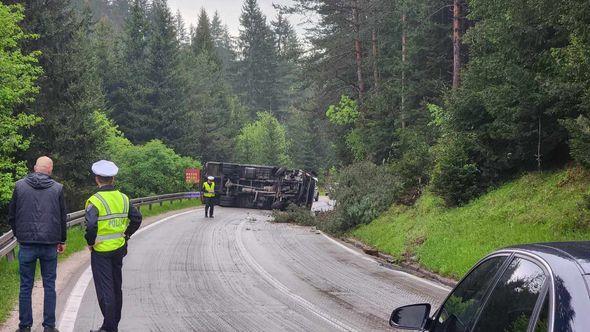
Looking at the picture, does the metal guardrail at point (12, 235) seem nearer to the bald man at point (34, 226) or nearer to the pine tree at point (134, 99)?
the bald man at point (34, 226)

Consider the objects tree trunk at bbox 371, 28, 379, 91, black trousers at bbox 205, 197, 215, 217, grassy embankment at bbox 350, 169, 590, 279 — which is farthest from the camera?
tree trunk at bbox 371, 28, 379, 91

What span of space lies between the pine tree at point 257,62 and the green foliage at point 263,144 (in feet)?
41.6

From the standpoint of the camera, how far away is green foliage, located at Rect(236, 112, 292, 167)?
73.8m

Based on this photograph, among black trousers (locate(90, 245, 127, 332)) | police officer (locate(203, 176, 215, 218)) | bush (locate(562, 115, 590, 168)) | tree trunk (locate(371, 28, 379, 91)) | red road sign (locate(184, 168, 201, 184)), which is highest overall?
tree trunk (locate(371, 28, 379, 91))

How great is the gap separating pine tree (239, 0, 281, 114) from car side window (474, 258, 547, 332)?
8524cm

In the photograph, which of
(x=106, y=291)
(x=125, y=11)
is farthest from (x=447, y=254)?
(x=125, y=11)

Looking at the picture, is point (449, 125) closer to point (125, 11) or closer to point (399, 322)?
point (399, 322)

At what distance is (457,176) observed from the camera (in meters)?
16.7

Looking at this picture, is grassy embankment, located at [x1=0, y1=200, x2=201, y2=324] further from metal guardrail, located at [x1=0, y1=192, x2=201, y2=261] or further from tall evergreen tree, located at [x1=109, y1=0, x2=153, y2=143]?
tall evergreen tree, located at [x1=109, y1=0, x2=153, y2=143]

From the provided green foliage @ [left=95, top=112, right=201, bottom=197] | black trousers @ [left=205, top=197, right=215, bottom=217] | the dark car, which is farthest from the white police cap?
green foliage @ [left=95, top=112, right=201, bottom=197]

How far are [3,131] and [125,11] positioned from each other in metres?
101

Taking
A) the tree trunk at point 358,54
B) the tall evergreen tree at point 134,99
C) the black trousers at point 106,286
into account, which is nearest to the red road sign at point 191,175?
the tall evergreen tree at point 134,99

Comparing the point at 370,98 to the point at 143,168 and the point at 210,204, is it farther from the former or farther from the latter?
the point at 143,168

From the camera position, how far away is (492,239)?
41.7ft
